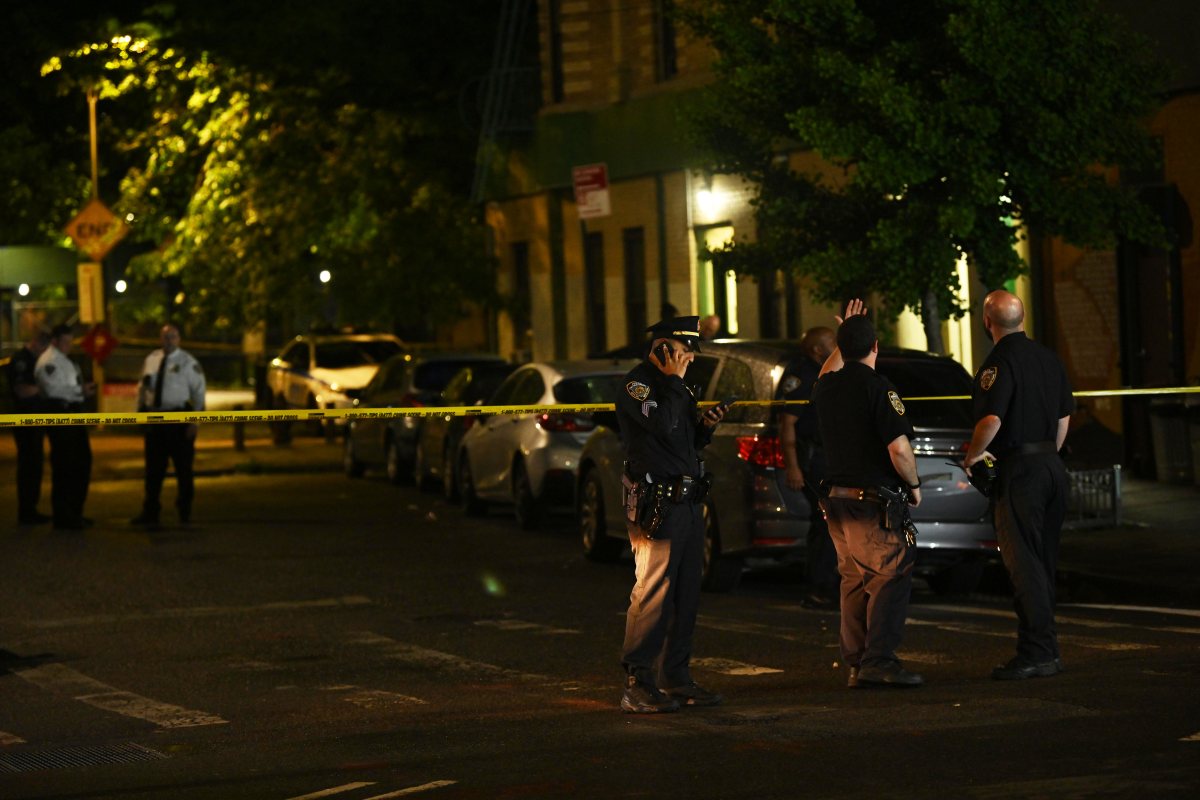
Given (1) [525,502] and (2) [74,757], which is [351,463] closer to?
(1) [525,502]

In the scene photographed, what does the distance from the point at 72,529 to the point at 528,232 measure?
1655 cm

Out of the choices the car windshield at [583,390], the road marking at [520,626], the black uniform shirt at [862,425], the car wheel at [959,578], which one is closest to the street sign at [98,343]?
the car windshield at [583,390]

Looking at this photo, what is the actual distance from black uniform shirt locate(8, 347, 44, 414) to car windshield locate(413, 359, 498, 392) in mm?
5539

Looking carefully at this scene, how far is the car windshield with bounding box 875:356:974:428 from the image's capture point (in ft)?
47.4

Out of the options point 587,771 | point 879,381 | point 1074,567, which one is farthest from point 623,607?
point 587,771

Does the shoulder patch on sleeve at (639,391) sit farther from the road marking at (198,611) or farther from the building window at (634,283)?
the building window at (634,283)

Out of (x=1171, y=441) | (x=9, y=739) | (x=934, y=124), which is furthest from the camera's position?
(x=1171, y=441)

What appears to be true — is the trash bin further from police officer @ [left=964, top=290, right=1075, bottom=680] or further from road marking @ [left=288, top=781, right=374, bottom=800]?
road marking @ [left=288, top=781, right=374, bottom=800]

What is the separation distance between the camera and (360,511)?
22719mm

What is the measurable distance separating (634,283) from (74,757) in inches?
946

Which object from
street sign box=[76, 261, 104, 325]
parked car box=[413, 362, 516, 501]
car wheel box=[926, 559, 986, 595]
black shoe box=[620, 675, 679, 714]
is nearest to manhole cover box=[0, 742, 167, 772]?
black shoe box=[620, 675, 679, 714]

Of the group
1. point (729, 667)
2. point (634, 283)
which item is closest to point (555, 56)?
point (634, 283)

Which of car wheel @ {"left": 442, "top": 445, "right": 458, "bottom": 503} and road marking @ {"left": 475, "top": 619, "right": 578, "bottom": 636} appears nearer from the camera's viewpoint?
road marking @ {"left": 475, "top": 619, "right": 578, "bottom": 636}

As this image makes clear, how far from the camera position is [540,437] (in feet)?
64.7
